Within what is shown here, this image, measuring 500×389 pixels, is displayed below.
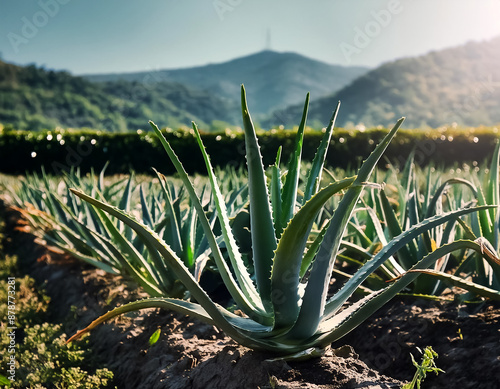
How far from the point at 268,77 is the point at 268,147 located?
135912 millimetres

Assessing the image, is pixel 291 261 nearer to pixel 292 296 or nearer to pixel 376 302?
pixel 292 296

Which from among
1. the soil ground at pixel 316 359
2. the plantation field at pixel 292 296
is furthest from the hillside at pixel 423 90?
the soil ground at pixel 316 359

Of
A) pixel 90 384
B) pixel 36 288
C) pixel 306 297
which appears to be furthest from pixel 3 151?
pixel 306 297

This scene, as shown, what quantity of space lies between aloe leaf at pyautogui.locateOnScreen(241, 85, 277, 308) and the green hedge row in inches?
356

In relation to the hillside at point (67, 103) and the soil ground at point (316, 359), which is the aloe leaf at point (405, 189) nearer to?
the soil ground at point (316, 359)

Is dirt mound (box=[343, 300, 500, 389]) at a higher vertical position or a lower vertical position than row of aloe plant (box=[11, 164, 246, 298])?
lower

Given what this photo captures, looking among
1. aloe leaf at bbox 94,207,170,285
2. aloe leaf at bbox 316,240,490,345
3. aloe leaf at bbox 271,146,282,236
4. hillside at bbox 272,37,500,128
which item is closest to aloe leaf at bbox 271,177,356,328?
aloe leaf at bbox 316,240,490,345

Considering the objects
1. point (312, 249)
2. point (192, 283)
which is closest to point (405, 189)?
point (312, 249)

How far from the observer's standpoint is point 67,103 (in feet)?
246

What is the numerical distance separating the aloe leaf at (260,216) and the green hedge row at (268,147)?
904 centimetres

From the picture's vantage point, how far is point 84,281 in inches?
122

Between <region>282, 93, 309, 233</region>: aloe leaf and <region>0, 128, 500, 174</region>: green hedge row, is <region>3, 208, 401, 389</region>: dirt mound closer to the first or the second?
<region>282, 93, 309, 233</region>: aloe leaf

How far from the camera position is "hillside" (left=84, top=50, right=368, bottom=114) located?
133m

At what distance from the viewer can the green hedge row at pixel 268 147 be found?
1095 centimetres
